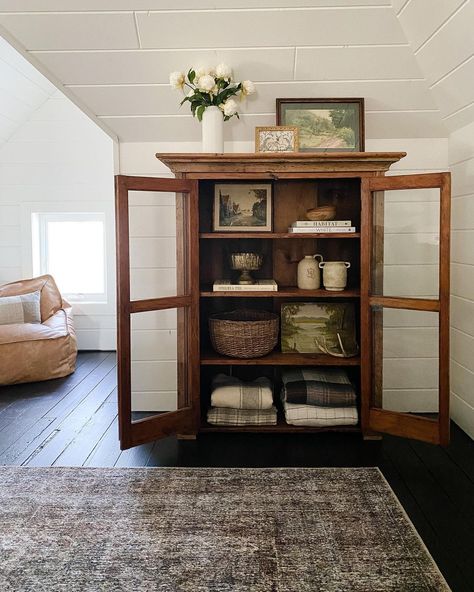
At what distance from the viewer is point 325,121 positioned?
2.87 m

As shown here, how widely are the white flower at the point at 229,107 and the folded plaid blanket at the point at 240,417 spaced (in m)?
1.55

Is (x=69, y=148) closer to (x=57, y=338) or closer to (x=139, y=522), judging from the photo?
(x=57, y=338)

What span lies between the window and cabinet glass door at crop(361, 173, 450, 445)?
3267 millimetres

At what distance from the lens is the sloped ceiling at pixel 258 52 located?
2.33 meters

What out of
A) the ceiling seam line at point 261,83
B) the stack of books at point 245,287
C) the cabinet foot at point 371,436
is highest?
the ceiling seam line at point 261,83

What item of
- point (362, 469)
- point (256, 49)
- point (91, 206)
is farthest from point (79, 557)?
point (91, 206)

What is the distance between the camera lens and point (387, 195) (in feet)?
8.76

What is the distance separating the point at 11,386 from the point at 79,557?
2.50 meters

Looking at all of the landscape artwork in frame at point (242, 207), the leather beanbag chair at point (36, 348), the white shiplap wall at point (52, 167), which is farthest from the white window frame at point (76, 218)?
the landscape artwork in frame at point (242, 207)

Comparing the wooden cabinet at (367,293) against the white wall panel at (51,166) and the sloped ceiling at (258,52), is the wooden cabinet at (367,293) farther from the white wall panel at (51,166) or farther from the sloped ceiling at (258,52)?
the white wall panel at (51,166)

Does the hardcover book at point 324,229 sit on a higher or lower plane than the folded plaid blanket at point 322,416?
higher

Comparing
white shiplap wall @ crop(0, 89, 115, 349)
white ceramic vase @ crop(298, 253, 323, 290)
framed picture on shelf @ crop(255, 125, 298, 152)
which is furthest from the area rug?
white shiplap wall @ crop(0, 89, 115, 349)

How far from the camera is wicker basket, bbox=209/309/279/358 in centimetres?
286

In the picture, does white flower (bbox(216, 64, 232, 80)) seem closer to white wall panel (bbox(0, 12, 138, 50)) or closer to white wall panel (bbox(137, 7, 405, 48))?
white wall panel (bbox(137, 7, 405, 48))
